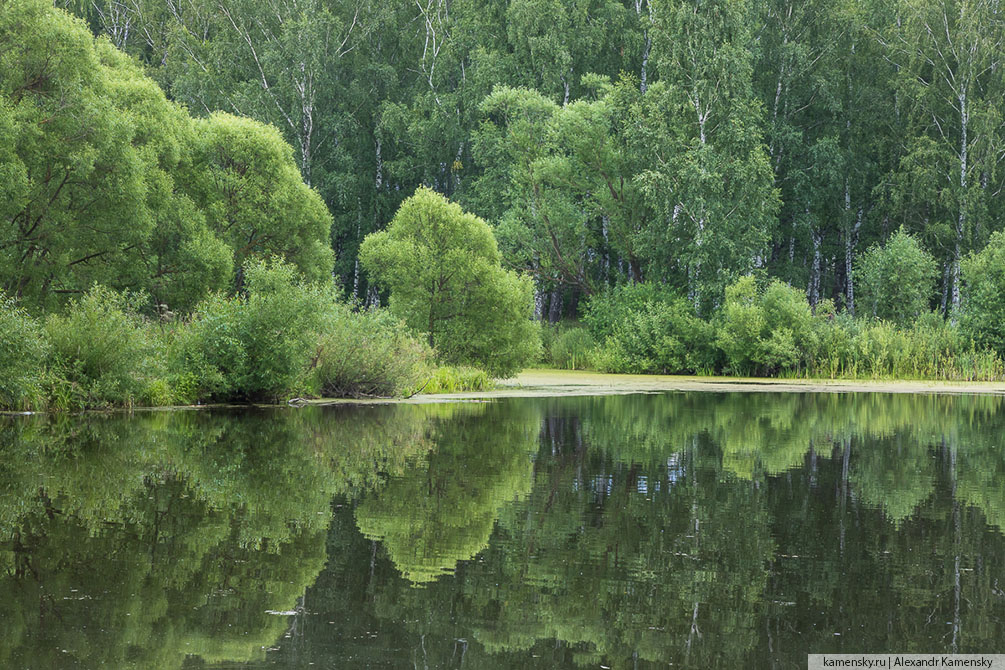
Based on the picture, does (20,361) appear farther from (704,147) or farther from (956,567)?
(704,147)

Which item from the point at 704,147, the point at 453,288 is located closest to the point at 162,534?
the point at 453,288

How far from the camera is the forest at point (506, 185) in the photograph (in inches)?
1080

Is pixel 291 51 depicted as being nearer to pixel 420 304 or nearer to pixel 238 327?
pixel 420 304

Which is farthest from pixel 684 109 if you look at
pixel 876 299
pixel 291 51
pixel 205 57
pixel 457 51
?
pixel 205 57

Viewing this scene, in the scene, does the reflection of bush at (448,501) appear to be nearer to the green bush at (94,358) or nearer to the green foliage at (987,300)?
the green bush at (94,358)

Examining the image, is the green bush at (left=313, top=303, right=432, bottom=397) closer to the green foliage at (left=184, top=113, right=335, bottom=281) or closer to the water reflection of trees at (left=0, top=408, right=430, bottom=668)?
the water reflection of trees at (left=0, top=408, right=430, bottom=668)

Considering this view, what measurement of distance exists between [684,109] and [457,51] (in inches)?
704

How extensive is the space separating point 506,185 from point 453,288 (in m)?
24.4

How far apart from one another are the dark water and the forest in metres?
8.67

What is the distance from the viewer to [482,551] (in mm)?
8758

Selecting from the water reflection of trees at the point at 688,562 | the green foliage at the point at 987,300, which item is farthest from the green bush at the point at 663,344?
the water reflection of trees at the point at 688,562

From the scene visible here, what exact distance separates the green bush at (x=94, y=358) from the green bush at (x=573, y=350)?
28.7 metres

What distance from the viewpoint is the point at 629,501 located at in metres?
11.3

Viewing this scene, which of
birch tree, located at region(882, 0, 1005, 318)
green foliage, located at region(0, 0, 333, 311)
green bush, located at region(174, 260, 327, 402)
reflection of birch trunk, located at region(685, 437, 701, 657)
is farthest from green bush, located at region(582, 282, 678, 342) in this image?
reflection of birch trunk, located at region(685, 437, 701, 657)
